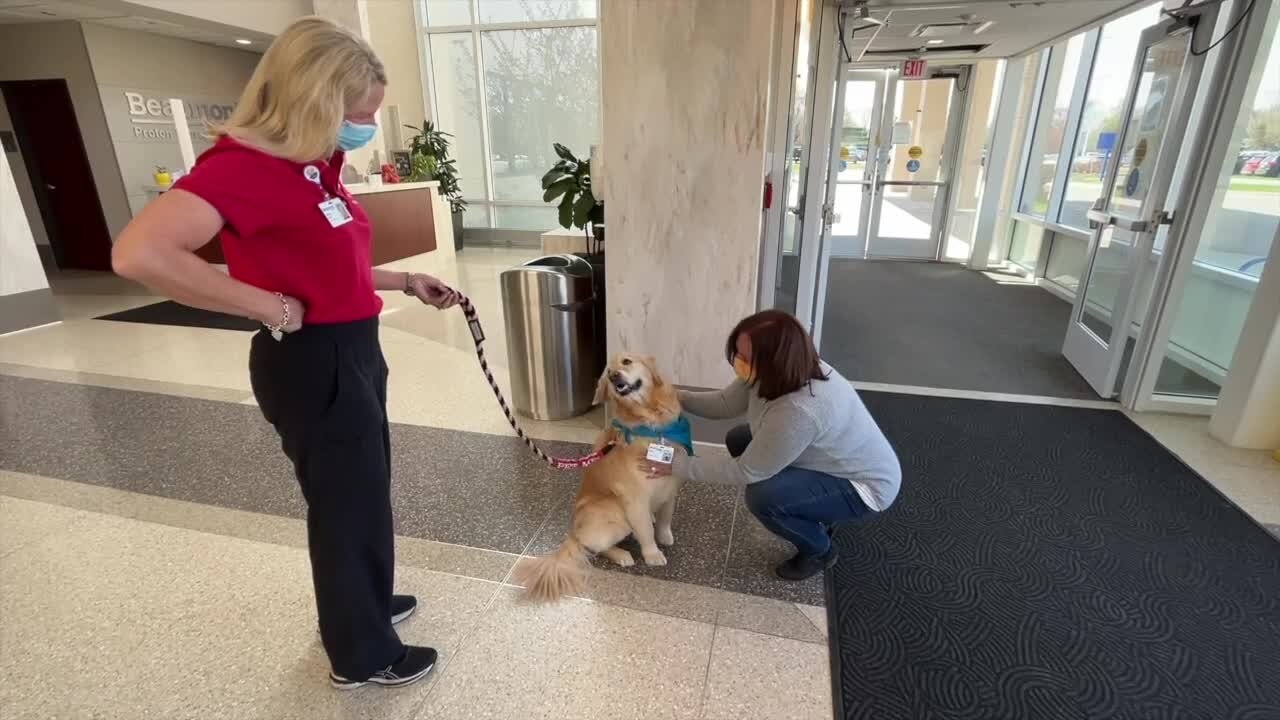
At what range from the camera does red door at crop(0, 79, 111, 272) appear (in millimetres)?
7523

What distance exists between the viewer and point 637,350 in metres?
3.13

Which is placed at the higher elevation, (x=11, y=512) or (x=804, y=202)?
(x=804, y=202)

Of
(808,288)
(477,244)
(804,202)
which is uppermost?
(804,202)

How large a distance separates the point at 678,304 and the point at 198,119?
8.83 meters

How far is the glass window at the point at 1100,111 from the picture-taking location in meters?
5.70

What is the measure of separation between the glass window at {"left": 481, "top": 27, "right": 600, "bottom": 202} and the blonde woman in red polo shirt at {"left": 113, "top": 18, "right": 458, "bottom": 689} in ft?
28.6

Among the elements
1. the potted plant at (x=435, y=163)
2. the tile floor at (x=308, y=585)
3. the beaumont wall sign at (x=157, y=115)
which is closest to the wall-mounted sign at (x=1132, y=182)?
the tile floor at (x=308, y=585)

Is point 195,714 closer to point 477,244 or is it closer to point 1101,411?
point 1101,411

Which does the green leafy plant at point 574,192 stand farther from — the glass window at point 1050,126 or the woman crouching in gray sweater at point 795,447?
the glass window at point 1050,126

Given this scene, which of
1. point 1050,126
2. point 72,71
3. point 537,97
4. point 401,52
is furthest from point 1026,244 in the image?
point 72,71

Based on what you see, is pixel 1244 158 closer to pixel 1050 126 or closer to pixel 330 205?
pixel 330 205

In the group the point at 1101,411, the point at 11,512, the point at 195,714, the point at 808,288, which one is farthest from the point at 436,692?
the point at 1101,411

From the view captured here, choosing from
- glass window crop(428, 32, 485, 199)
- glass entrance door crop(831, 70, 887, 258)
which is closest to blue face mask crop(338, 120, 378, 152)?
glass entrance door crop(831, 70, 887, 258)

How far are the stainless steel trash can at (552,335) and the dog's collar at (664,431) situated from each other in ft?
4.38
